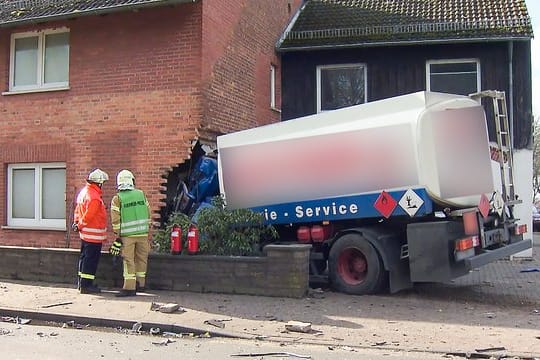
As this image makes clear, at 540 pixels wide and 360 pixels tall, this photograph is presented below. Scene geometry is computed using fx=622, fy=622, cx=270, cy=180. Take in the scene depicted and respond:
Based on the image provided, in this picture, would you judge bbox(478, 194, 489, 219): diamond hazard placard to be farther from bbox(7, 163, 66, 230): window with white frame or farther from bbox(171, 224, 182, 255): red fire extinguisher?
bbox(7, 163, 66, 230): window with white frame

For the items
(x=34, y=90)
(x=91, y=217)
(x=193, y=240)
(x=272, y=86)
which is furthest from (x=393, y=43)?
(x=91, y=217)

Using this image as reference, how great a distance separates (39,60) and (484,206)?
9.41 meters

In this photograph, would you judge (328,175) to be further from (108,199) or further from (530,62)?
(530,62)

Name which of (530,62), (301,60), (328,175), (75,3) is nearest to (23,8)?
(75,3)

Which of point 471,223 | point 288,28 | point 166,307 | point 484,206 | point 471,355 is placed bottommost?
point 471,355

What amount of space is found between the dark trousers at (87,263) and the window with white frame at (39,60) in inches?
184

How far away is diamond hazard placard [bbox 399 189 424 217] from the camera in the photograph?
8.63 metres

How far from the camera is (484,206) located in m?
9.16

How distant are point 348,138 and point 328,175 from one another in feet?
2.12

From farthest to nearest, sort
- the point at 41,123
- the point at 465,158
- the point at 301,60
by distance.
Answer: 1. the point at 301,60
2. the point at 41,123
3. the point at 465,158

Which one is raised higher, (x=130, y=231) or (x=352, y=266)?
(x=130, y=231)

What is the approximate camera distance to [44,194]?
13039 millimetres

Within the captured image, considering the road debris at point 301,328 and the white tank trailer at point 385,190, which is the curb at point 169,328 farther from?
the white tank trailer at point 385,190

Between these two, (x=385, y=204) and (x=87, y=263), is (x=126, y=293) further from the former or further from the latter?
(x=385, y=204)
